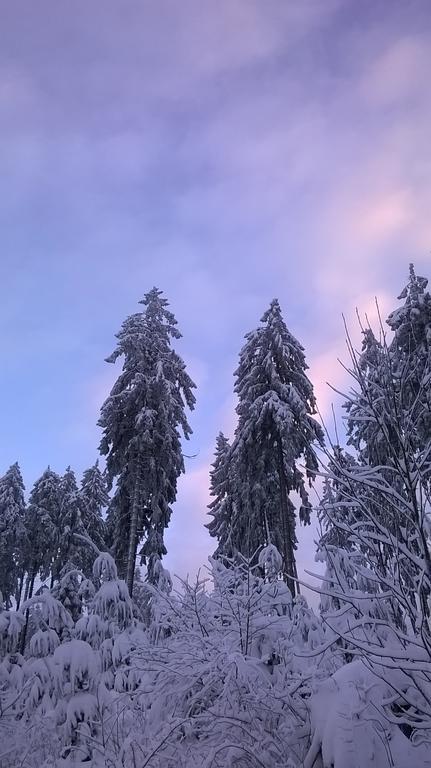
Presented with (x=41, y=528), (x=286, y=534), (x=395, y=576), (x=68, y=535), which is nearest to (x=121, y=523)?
(x=286, y=534)

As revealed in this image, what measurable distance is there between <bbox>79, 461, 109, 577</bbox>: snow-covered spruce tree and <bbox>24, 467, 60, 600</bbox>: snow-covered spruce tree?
169cm

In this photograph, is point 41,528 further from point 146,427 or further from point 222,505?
point 146,427

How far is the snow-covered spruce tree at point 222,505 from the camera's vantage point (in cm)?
2609

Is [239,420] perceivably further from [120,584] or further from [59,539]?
[59,539]

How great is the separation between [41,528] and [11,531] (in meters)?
1.57

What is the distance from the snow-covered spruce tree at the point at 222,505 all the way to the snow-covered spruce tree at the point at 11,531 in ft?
35.3

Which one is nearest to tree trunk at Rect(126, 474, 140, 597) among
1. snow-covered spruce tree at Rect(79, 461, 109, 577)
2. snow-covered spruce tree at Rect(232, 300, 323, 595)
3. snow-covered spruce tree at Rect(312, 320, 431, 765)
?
snow-covered spruce tree at Rect(232, 300, 323, 595)

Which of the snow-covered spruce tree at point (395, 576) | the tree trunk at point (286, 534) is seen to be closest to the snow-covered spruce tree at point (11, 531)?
the tree trunk at point (286, 534)

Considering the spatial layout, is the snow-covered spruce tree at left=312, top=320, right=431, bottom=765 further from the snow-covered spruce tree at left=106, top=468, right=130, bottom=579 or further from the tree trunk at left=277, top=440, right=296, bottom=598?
the snow-covered spruce tree at left=106, top=468, right=130, bottom=579

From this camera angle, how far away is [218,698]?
587cm

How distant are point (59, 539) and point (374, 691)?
2718 centimetres

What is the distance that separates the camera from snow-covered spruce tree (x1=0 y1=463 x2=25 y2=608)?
2902 cm

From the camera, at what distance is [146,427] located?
19.5 meters

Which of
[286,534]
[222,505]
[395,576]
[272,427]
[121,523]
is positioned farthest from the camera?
[222,505]
